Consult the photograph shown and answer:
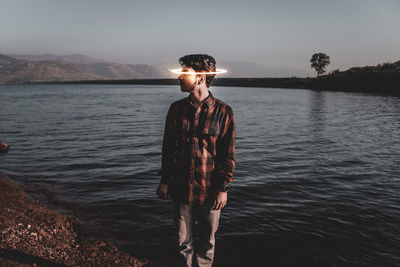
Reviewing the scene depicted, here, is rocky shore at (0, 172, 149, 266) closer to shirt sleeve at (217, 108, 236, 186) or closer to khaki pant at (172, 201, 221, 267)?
khaki pant at (172, 201, 221, 267)

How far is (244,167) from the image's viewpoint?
A: 1095 centimetres

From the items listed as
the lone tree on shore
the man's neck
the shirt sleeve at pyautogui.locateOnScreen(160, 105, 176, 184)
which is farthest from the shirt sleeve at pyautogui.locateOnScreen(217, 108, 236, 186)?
the lone tree on shore

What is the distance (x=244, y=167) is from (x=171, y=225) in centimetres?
535

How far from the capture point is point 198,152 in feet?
10.1

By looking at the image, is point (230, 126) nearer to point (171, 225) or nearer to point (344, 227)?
point (171, 225)

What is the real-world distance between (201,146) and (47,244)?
11.3 ft

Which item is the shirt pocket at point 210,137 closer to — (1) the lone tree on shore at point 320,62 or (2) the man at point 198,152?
(2) the man at point 198,152

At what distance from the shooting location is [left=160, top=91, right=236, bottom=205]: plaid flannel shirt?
3.06m

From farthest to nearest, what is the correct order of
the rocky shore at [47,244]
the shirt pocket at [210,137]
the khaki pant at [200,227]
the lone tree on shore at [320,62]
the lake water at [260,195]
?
the lone tree on shore at [320,62]
the lake water at [260,195]
the rocky shore at [47,244]
the khaki pant at [200,227]
the shirt pocket at [210,137]

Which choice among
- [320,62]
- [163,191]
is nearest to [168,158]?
[163,191]

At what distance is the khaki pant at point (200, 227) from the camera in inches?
126

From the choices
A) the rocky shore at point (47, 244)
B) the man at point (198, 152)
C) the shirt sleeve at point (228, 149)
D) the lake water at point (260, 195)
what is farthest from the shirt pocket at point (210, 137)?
the lake water at point (260, 195)

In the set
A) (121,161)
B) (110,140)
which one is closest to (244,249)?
(121,161)

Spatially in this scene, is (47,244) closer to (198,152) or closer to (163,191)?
(163,191)
